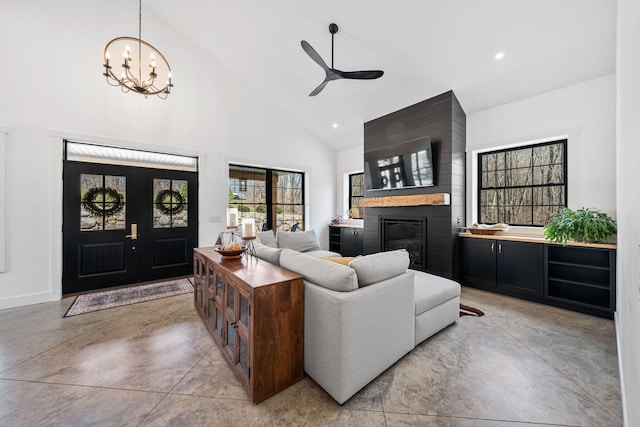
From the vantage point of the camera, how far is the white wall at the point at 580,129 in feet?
10.3

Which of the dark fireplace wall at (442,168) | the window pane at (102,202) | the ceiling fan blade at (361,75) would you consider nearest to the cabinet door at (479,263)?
the dark fireplace wall at (442,168)

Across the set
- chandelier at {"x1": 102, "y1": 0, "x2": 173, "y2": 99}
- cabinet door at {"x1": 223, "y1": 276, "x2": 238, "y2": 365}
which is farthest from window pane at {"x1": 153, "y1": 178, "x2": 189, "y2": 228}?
cabinet door at {"x1": 223, "y1": 276, "x2": 238, "y2": 365}

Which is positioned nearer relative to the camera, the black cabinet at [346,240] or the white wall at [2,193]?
the white wall at [2,193]

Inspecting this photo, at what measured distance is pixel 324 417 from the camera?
150 centimetres

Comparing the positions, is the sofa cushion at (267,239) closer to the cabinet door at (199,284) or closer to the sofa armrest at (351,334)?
the cabinet door at (199,284)

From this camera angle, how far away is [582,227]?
2938 mm

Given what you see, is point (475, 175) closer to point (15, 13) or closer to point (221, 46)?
point (221, 46)

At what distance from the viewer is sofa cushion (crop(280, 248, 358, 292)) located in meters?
1.67

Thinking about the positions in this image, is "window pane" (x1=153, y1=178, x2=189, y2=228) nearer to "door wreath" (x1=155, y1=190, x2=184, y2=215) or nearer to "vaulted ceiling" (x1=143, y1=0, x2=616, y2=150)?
"door wreath" (x1=155, y1=190, x2=184, y2=215)

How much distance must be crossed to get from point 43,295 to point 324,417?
4186mm

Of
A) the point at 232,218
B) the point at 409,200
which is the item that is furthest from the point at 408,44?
the point at 232,218

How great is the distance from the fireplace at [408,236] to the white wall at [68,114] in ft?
10.7

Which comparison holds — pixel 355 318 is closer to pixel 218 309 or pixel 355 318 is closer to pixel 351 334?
pixel 351 334

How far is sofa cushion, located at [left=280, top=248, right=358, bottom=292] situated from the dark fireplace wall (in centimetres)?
291
